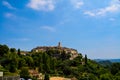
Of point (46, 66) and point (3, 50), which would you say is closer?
point (46, 66)

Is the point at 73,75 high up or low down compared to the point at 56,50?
A: down

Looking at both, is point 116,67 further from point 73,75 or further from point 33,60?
point 33,60

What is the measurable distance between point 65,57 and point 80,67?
2777cm

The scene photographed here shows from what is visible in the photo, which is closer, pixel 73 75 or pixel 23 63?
pixel 23 63

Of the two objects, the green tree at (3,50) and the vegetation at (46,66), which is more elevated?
the green tree at (3,50)

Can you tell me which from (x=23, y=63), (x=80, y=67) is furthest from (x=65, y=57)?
(x=23, y=63)

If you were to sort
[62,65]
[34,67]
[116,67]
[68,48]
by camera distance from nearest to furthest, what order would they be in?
[34,67] < [62,65] < [116,67] < [68,48]

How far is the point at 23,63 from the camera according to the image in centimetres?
11075

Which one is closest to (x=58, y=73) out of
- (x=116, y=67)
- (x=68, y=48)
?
(x=116, y=67)

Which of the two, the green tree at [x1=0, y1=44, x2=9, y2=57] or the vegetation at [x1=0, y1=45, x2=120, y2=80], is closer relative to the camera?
the vegetation at [x1=0, y1=45, x2=120, y2=80]

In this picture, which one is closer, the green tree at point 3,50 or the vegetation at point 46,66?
the vegetation at point 46,66

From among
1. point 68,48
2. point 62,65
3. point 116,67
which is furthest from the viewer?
point 68,48

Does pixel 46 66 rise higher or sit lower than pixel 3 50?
lower

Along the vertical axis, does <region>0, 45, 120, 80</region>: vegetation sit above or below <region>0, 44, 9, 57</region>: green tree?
below
